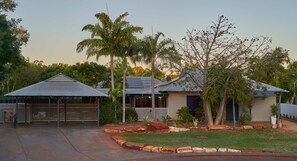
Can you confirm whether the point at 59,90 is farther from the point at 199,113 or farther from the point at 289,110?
the point at 289,110

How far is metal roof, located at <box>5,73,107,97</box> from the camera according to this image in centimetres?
2433

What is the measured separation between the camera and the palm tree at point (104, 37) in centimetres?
2736

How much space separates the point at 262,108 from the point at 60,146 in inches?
689

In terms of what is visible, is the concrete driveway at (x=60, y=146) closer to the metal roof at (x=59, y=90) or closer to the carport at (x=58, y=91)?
the carport at (x=58, y=91)

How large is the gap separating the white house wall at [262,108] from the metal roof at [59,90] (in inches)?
467

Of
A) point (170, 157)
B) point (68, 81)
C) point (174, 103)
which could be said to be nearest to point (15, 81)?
point (68, 81)

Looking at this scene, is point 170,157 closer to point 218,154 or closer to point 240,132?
point 218,154

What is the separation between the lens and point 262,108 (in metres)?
28.8

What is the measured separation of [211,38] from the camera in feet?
79.9

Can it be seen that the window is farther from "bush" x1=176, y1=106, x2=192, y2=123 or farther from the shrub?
"bush" x1=176, y1=106, x2=192, y2=123

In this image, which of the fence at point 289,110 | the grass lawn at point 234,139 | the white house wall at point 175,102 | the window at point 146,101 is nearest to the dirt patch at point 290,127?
the grass lawn at point 234,139

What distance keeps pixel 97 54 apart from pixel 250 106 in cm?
1219

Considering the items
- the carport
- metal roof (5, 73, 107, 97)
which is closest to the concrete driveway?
the carport

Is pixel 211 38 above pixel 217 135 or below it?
above
